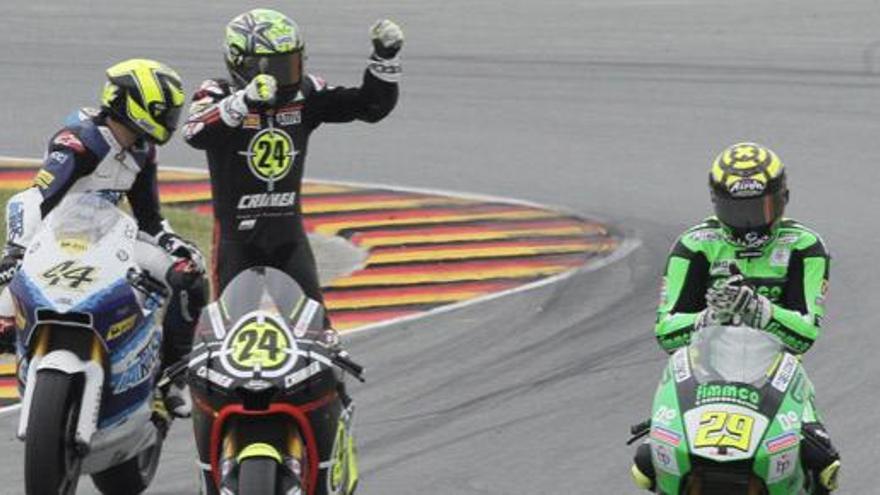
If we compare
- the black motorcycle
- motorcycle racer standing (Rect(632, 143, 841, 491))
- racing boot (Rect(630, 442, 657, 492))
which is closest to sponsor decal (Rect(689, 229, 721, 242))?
motorcycle racer standing (Rect(632, 143, 841, 491))

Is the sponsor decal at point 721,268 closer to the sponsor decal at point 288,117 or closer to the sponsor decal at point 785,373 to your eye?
the sponsor decal at point 785,373

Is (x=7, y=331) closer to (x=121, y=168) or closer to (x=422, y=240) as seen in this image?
(x=121, y=168)

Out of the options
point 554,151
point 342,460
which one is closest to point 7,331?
point 342,460

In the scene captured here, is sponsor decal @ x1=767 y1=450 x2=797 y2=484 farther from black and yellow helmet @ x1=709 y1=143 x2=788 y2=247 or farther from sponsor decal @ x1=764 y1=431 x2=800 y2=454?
black and yellow helmet @ x1=709 y1=143 x2=788 y2=247

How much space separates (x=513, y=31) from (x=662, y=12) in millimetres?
2006

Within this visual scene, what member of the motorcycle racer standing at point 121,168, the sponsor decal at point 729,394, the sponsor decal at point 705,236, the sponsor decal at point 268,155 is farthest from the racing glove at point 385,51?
the sponsor decal at point 729,394

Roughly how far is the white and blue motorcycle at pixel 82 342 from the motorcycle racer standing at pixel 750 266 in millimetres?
2162

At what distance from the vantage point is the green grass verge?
1598 cm

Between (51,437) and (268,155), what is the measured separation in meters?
1.89

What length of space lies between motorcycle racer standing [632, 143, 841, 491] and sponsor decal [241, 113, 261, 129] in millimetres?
2284

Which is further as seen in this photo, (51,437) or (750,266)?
(51,437)

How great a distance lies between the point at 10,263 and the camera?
9.66 meters

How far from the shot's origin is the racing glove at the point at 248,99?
31.2ft

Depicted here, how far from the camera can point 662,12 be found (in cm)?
2569
